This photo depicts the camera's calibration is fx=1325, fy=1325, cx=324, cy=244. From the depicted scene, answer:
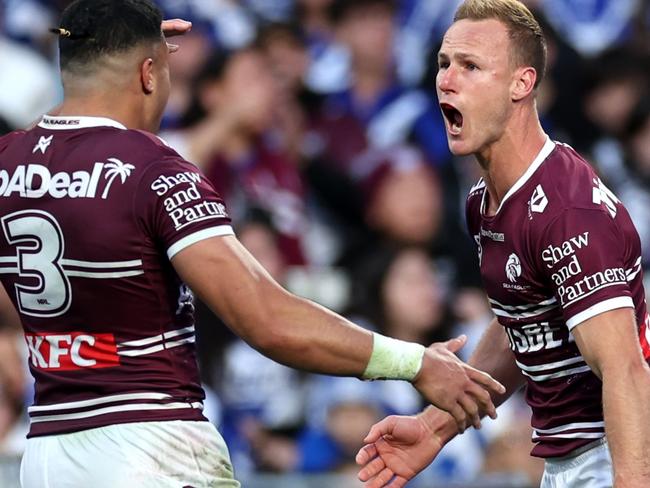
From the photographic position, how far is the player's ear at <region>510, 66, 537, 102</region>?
4941 mm

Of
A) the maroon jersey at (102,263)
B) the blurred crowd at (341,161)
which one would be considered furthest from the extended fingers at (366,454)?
the blurred crowd at (341,161)

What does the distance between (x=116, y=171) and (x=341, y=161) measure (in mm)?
5126

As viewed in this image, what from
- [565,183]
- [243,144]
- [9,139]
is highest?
[9,139]

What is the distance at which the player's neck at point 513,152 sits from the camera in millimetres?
4938

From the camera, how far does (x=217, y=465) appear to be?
4598 millimetres

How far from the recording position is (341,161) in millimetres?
9391

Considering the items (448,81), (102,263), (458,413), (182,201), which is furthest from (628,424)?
(102,263)

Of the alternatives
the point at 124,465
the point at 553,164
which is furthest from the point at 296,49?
the point at 124,465

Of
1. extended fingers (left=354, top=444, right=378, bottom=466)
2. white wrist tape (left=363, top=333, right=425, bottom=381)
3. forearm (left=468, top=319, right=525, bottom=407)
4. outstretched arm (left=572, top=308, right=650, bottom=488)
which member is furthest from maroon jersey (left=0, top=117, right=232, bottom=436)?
forearm (left=468, top=319, right=525, bottom=407)

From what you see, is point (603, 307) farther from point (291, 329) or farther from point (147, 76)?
point (147, 76)

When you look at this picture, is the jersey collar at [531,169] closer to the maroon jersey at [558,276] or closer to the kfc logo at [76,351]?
the maroon jersey at [558,276]

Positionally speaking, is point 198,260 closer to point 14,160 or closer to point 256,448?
point 14,160

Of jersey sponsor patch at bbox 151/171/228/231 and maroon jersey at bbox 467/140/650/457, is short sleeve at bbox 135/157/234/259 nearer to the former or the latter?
jersey sponsor patch at bbox 151/171/228/231

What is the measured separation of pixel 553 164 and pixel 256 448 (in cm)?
419
